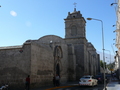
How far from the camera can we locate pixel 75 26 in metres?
43.0

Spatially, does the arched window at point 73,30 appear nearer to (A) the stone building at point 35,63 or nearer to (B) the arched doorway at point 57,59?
(A) the stone building at point 35,63

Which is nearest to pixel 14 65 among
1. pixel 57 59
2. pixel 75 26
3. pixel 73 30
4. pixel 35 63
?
pixel 35 63

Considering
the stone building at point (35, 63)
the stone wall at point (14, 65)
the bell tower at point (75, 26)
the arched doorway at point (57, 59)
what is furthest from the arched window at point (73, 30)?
the stone wall at point (14, 65)

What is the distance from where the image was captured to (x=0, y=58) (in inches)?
762

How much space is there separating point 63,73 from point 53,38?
972cm

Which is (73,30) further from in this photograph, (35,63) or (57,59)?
(35,63)

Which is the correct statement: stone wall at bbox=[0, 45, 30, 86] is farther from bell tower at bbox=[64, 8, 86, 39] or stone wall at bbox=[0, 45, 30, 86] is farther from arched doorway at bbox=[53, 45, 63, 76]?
bell tower at bbox=[64, 8, 86, 39]

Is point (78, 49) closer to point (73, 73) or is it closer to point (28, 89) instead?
point (73, 73)

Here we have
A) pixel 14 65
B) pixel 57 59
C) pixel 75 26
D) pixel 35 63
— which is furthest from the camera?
pixel 75 26

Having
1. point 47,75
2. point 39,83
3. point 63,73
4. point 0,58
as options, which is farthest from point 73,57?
point 0,58

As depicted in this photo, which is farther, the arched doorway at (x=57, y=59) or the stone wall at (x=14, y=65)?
the arched doorway at (x=57, y=59)

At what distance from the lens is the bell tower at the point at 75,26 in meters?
42.3

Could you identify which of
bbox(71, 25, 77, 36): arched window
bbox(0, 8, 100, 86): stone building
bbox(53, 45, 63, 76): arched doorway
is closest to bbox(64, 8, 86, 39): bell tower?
bbox(71, 25, 77, 36): arched window

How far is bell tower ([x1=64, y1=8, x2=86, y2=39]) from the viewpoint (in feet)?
139
